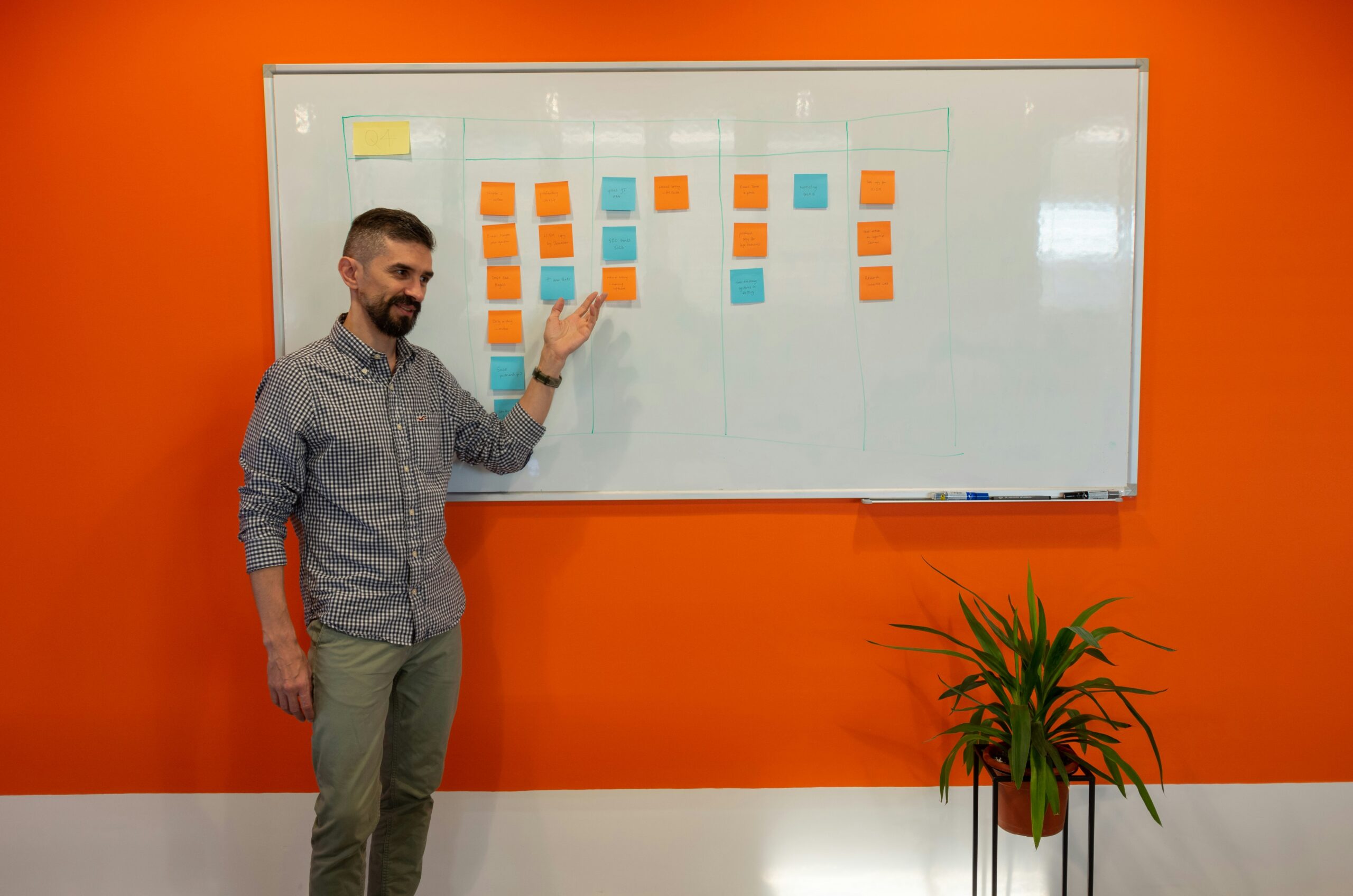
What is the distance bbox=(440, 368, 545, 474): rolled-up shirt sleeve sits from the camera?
1.84 metres

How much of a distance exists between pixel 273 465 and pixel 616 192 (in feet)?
3.31

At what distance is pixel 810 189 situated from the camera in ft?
6.27

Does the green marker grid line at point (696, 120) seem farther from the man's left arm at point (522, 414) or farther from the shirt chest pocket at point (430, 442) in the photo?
the shirt chest pocket at point (430, 442)

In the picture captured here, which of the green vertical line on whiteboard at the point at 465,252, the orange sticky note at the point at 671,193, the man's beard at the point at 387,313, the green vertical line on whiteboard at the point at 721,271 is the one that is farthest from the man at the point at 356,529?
the green vertical line on whiteboard at the point at 721,271

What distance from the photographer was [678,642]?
2.01 meters

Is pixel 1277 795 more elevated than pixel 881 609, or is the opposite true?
pixel 881 609

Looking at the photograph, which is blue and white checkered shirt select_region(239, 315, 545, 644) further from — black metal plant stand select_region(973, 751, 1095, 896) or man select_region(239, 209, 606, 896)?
black metal plant stand select_region(973, 751, 1095, 896)

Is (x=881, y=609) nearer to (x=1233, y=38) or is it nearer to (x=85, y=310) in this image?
(x=1233, y=38)

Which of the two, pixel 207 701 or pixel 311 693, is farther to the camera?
pixel 207 701

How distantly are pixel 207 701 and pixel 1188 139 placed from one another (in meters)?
2.90

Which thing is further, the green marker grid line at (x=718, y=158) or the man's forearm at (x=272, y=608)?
the green marker grid line at (x=718, y=158)

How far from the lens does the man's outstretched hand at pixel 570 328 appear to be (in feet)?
5.99

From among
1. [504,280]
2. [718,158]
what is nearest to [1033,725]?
[718,158]

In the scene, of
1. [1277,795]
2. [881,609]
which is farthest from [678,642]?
[1277,795]
